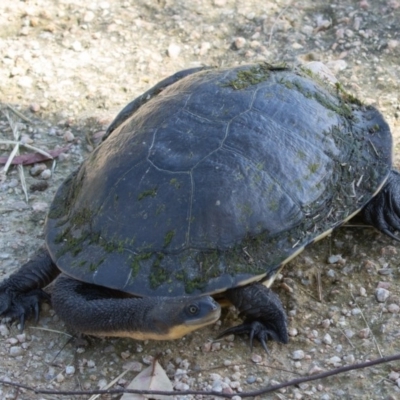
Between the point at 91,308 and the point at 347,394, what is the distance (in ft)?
4.41

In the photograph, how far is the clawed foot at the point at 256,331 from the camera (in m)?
3.40

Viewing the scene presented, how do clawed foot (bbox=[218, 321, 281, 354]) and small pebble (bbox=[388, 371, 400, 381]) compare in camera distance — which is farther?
clawed foot (bbox=[218, 321, 281, 354])

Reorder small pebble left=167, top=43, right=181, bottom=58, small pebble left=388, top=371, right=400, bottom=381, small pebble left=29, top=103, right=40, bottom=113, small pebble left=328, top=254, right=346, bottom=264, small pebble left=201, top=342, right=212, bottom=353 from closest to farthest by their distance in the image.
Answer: small pebble left=388, top=371, right=400, bottom=381, small pebble left=201, top=342, right=212, bottom=353, small pebble left=328, top=254, right=346, bottom=264, small pebble left=29, top=103, right=40, bottom=113, small pebble left=167, top=43, right=181, bottom=58

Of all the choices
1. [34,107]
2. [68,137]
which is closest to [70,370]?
[68,137]

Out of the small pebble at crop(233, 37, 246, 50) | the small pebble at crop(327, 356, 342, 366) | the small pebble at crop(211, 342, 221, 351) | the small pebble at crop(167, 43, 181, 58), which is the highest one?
the small pebble at crop(233, 37, 246, 50)

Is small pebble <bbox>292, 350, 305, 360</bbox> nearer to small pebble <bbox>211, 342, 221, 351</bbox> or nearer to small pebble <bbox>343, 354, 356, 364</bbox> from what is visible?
small pebble <bbox>343, 354, 356, 364</bbox>

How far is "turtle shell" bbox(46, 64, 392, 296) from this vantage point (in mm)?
3262

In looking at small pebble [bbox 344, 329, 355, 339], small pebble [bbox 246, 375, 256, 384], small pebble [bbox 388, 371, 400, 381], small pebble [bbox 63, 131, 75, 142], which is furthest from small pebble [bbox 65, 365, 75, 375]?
small pebble [bbox 63, 131, 75, 142]

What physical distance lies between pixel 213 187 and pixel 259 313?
0.71m

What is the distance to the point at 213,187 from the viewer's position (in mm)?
3338

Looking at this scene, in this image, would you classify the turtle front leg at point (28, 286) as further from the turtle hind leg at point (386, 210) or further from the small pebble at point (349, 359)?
the turtle hind leg at point (386, 210)

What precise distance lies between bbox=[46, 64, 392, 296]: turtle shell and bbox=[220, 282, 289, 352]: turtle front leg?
0.33 ft

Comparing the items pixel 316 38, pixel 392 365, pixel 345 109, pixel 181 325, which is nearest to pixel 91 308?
pixel 181 325

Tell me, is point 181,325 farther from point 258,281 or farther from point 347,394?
point 347,394
